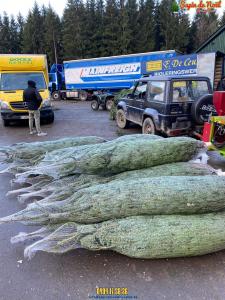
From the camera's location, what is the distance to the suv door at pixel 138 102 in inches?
346

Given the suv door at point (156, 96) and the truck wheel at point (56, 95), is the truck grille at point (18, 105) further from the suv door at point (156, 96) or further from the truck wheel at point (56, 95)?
the truck wheel at point (56, 95)

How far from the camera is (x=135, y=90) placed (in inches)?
373

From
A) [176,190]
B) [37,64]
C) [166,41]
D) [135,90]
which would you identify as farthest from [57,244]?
[166,41]

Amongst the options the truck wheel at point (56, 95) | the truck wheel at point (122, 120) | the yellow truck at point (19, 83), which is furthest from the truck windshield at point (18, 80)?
the truck wheel at point (56, 95)

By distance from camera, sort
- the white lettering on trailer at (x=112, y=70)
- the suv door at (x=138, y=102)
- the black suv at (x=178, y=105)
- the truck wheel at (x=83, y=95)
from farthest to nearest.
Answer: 1. the truck wheel at (x=83, y=95)
2. the white lettering on trailer at (x=112, y=70)
3. the suv door at (x=138, y=102)
4. the black suv at (x=178, y=105)

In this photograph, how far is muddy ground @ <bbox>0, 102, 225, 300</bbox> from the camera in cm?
261

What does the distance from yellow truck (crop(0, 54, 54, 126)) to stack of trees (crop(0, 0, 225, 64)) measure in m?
33.4

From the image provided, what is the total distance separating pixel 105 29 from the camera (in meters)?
44.6

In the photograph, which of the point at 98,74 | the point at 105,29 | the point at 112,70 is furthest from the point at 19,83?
the point at 105,29

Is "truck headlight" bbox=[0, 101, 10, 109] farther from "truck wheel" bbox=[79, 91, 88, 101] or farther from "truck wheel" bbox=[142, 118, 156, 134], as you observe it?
"truck wheel" bbox=[79, 91, 88, 101]

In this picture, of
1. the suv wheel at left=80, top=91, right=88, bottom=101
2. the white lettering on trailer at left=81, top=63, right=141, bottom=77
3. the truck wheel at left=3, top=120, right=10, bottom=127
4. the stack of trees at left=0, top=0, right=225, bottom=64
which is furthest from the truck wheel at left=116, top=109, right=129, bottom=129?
the stack of trees at left=0, top=0, right=225, bottom=64

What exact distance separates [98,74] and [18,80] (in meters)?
12.1

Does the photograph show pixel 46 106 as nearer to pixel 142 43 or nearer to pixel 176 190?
pixel 176 190

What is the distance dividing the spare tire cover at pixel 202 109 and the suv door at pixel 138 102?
201cm
